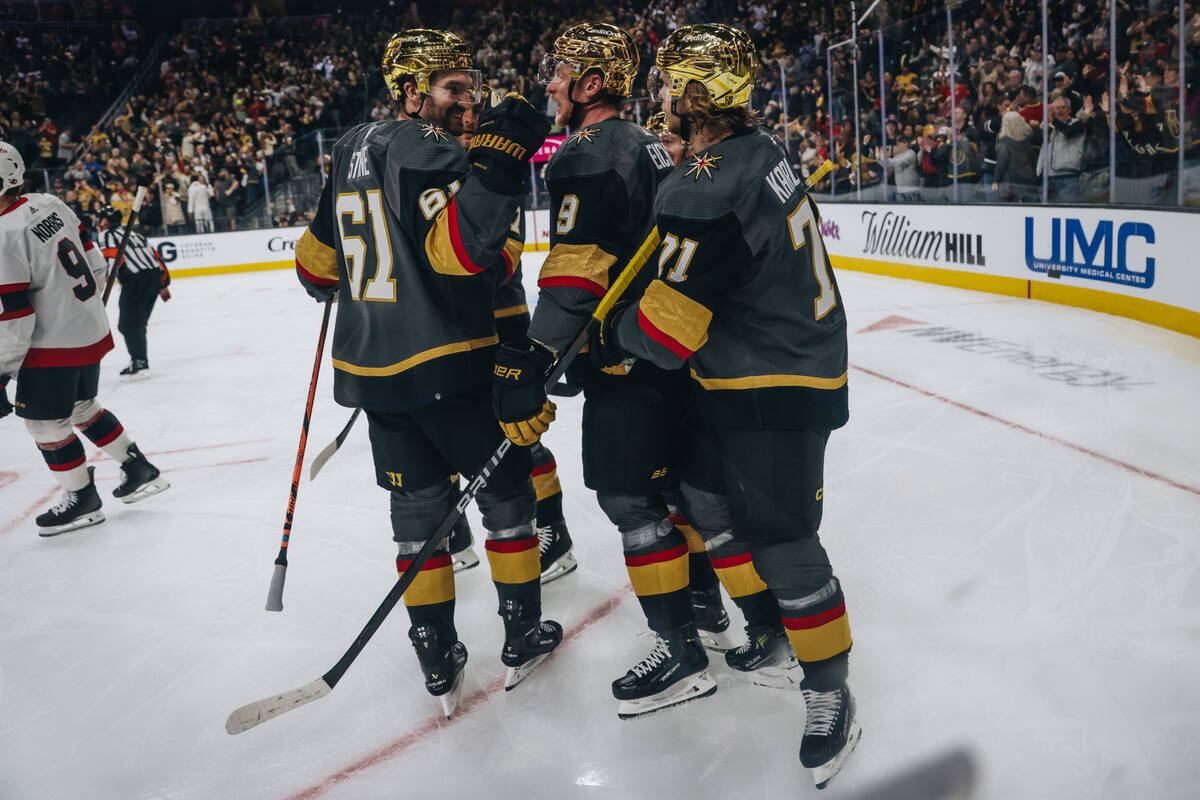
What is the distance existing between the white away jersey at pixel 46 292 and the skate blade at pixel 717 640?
2.45m

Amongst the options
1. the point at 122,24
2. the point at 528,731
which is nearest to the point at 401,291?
the point at 528,731

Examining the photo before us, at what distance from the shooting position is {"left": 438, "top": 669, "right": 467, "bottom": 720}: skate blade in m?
1.98

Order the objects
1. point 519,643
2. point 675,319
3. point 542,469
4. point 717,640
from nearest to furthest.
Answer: point 675,319 → point 519,643 → point 717,640 → point 542,469

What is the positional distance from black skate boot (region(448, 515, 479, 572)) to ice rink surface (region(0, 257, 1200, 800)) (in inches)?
2.1

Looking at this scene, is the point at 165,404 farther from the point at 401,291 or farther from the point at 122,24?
the point at 122,24

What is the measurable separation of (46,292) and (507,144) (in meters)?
2.29

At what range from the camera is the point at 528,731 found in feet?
6.28

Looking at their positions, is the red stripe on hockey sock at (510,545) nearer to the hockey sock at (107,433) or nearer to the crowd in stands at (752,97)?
the crowd in stands at (752,97)

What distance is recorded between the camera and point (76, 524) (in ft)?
10.9

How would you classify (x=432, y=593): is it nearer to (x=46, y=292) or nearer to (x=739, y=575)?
(x=739, y=575)

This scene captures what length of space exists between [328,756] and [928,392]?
341 centimetres

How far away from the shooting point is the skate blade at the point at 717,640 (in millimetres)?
2201

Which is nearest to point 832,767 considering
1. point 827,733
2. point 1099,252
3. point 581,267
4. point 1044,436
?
point 827,733

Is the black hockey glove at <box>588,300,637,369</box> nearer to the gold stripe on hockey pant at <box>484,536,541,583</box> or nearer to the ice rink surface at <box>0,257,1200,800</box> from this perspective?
the gold stripe on hockey pant at <box>484,536,541,583</box>
